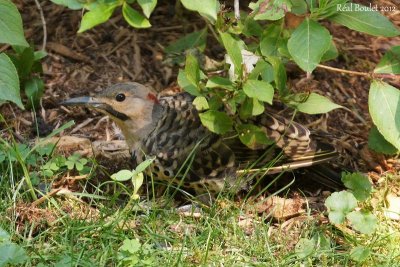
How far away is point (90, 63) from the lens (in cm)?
621

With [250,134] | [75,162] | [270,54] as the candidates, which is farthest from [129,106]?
[270,54]

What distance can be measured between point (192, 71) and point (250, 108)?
0.36 m

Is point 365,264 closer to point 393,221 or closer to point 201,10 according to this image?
point 393,221

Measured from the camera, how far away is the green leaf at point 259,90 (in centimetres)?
415

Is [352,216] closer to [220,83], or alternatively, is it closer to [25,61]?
[220,83]

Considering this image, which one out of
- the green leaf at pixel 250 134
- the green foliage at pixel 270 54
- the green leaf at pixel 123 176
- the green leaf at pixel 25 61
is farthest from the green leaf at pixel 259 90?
the green leaf at pixel 25 61

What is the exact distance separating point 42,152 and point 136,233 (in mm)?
906

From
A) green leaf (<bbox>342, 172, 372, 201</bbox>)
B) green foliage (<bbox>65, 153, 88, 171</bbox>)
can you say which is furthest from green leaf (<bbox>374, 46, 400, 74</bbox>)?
green foliage (<bbox>65, 153, 88, 171</bbox>)

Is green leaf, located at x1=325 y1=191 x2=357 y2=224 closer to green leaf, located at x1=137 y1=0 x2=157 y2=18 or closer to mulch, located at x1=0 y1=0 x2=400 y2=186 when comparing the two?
mulch, located at x1=0 y1=0 x2=400 y2=186

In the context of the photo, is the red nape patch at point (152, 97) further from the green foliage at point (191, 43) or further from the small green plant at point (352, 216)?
the small green plant at point (352, 216)

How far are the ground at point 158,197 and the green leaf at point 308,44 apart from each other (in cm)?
102

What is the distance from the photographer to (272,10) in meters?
3.98

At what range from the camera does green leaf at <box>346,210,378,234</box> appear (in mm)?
4348

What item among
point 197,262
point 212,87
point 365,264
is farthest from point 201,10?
point 365,264
